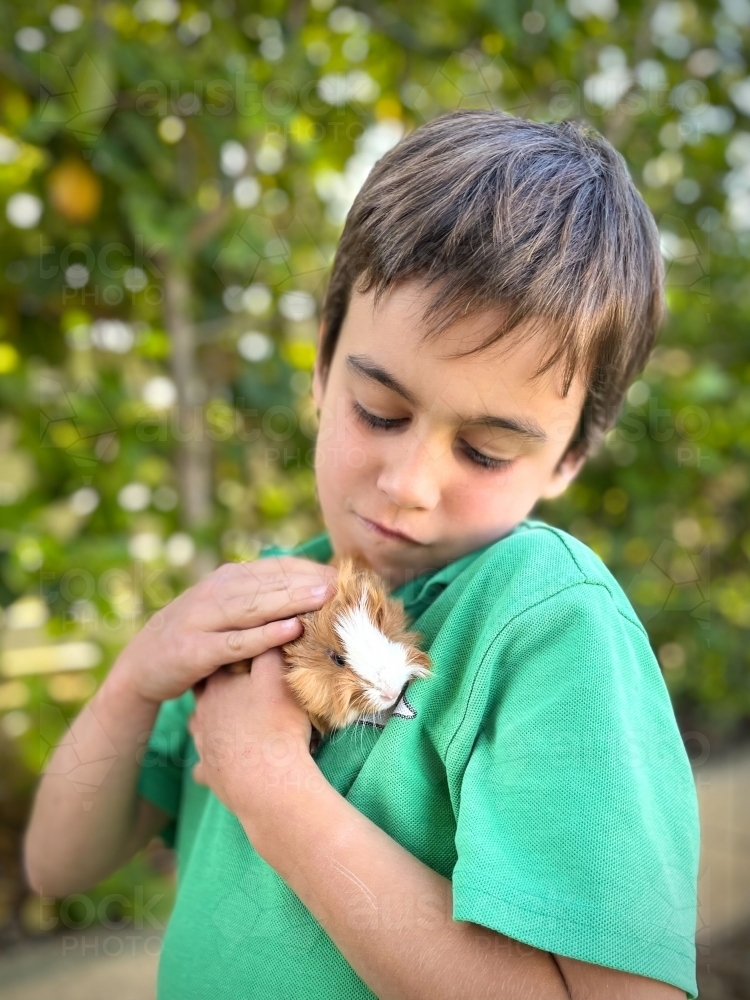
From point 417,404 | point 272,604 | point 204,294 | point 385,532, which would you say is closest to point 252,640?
point 272,604

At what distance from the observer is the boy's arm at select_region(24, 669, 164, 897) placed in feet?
3.09

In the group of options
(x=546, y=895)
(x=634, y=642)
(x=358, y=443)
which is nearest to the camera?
(x=546, y=895)

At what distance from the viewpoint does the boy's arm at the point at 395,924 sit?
0.58 meters

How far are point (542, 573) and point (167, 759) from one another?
2.01 ft

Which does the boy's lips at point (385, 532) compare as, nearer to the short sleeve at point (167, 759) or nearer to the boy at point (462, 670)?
the boy at point (462, 670)

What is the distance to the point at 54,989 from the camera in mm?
1809

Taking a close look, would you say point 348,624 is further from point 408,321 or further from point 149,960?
point 149,960

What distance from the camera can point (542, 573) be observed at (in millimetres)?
670

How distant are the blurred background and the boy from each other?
334 millimetres

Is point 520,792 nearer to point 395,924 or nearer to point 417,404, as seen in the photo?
point 395,924

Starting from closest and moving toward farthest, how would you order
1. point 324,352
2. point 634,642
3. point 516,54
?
point 634,642, point 324,352, point 516,54

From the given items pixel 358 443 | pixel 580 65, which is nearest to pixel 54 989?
pixel 358 443

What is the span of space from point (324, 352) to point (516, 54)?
1.17 metres

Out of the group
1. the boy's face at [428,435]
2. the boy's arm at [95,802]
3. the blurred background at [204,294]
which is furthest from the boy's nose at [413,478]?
the blurred background at [204,294]
